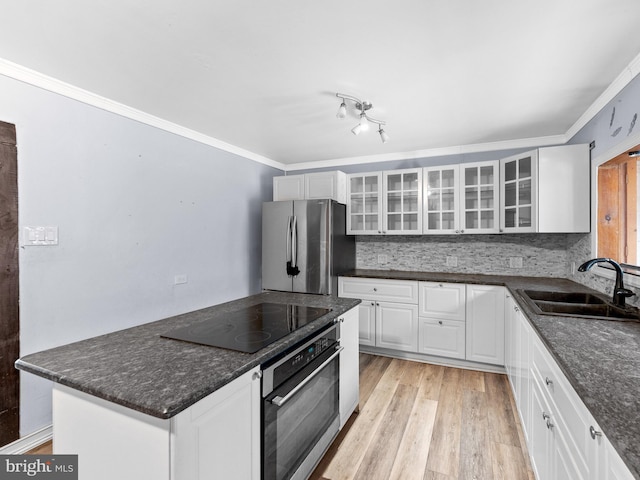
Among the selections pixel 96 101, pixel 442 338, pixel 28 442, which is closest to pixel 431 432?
pixel 442 338

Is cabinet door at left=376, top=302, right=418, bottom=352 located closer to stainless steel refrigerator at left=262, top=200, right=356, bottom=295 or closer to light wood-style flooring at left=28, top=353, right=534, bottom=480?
light wood-style flooring at left=28, top=353, right=534, bottom=480

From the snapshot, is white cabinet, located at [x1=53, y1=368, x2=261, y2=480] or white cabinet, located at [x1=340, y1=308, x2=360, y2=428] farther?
white cabinet, located at [x1=340, y1=308, x2=360, y2=428]

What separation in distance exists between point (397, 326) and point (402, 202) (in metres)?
1.40

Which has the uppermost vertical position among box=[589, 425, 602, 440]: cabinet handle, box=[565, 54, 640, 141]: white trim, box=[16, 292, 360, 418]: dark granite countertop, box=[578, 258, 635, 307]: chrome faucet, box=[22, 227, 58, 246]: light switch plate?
box=[565, 54, 640, 141]: white trim

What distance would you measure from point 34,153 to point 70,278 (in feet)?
2.76

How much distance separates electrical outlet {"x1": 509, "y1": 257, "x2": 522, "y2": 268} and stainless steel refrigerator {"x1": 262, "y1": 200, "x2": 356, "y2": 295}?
183 cm

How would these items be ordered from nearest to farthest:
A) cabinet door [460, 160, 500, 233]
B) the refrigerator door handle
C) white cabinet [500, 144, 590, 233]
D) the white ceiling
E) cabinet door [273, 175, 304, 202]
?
the white ceiling → white cabinet [500, 144, 590, 233] → cabinet door [460, 160, 500, 233] → the refrigerator door handle → cabinet door [273, 175, 304, 202]

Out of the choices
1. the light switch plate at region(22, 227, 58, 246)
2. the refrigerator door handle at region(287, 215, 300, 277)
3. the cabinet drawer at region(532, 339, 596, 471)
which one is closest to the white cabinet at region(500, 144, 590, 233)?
the cabinet drawer at region(532, 339, 596, 471)

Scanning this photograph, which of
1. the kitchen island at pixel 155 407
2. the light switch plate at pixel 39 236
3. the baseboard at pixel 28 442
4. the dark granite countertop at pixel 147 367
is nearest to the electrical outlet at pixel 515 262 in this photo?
the dark granite countertop at pixel 147 367

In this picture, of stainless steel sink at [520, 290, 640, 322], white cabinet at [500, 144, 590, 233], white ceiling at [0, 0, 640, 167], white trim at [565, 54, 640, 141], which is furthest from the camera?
white cabinet at [500, 144, 590, 233]

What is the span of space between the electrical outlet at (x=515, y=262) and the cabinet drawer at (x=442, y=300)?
2.58ft

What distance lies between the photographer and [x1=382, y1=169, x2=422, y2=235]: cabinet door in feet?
11.7

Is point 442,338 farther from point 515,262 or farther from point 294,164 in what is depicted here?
point 294,164

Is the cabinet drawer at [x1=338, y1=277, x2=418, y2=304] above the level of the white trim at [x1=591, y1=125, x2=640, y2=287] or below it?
below
